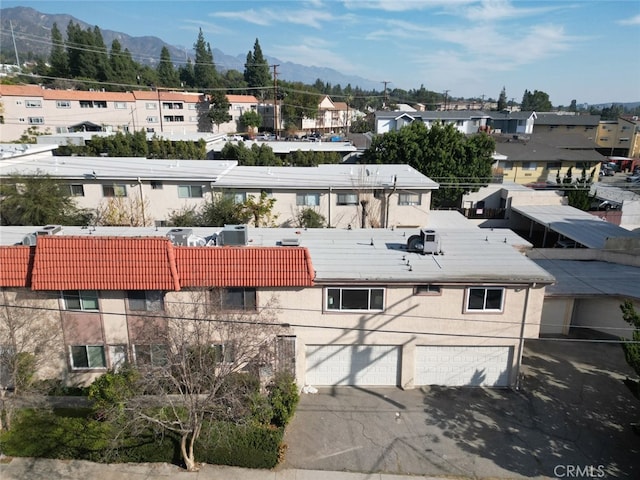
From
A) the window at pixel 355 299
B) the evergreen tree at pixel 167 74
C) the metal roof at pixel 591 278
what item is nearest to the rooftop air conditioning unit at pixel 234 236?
the window at pixel 355 299

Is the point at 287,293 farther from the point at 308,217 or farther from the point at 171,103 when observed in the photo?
the point at 171,103

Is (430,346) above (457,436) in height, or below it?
above

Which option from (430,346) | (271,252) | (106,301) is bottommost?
(430,346)

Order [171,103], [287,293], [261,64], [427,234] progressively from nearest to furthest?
[287,293] < [427,234] < [171,103] < [261,64]

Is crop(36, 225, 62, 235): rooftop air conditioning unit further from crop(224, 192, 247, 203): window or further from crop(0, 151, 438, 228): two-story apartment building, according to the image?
crop(224, 192, 247, 203): window

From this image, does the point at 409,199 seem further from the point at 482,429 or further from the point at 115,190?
the point at 115,190

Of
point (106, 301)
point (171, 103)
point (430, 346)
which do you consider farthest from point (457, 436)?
point (171, 103)

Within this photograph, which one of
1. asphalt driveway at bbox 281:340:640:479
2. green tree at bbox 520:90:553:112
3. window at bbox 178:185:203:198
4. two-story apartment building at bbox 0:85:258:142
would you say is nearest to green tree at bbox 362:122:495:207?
window at bbox 178:185:203:198
